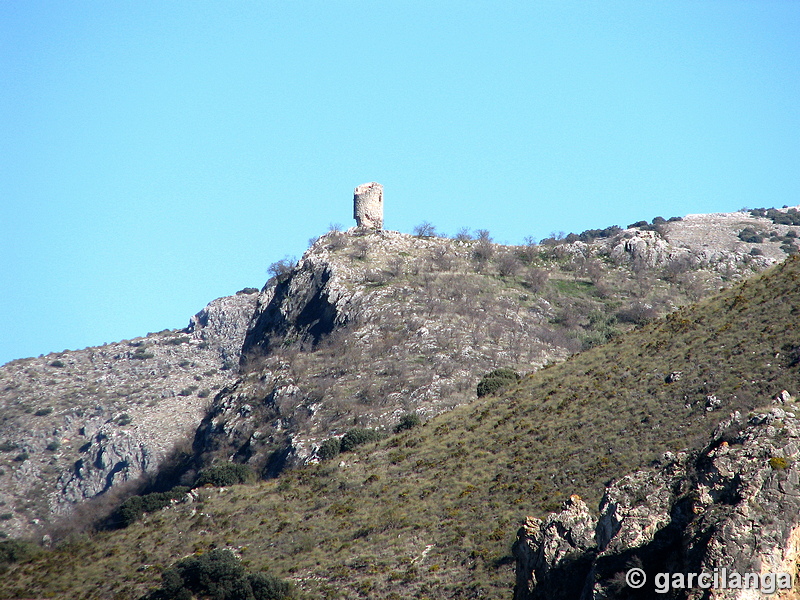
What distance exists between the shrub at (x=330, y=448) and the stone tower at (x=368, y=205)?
34.6 meters

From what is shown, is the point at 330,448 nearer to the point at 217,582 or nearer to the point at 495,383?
the point at 495,383

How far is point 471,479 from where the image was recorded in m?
33.7

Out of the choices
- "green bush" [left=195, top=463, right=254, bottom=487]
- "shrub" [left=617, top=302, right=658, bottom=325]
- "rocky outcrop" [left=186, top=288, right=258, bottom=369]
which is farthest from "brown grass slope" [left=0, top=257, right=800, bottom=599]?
"rocky outcrop" [left=186, top=288, right=258, bottom=369]

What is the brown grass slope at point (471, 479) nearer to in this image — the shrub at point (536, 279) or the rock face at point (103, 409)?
the shrub at point (536, 279)

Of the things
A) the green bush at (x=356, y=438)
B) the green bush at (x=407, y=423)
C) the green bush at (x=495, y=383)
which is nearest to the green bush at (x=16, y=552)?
the green bush at (x=356, y=438)

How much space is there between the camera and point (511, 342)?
5922 cm

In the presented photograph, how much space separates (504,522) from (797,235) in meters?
84.3

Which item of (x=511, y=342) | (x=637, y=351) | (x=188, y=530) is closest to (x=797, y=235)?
(x=511, y=342)

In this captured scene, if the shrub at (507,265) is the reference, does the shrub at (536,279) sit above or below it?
below

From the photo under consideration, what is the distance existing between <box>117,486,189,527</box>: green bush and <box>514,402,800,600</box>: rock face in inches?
991

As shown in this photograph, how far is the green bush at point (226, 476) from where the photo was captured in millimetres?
44531

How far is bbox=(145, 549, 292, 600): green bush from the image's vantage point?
28469 millimetres

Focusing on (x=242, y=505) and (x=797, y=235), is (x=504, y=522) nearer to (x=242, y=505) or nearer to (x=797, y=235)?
(x=242, y=505)

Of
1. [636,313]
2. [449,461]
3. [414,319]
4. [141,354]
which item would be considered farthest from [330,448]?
[141,354]
